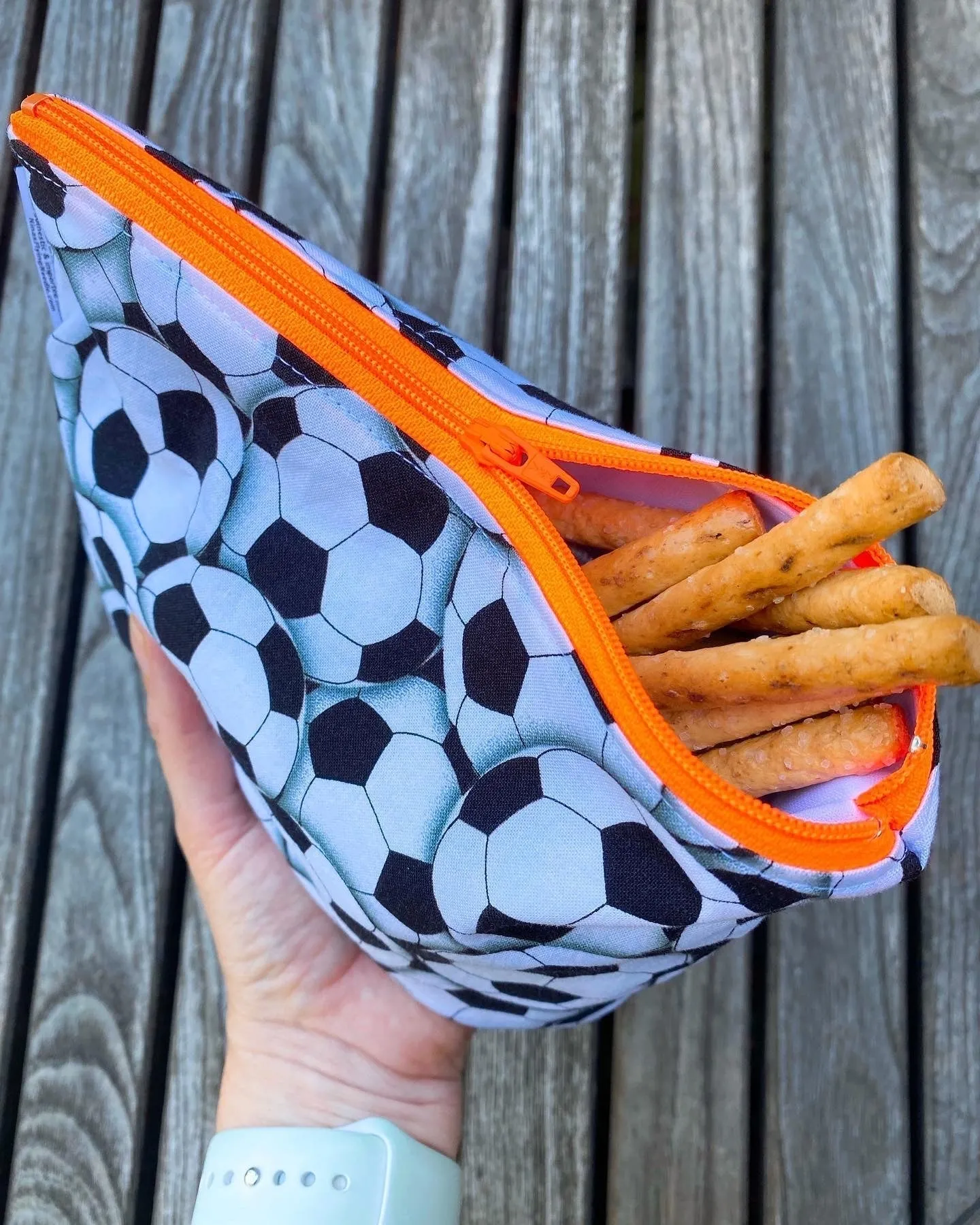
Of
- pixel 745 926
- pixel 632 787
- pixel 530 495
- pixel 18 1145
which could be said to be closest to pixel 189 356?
pixel 530 495

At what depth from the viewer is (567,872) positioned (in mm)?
584

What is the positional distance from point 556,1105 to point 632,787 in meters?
0.57

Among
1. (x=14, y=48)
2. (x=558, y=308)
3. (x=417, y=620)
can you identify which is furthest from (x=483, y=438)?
(x=14, y=48)

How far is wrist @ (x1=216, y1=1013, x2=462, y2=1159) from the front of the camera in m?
0.80

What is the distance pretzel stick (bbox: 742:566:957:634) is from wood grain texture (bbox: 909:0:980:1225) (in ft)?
1.64

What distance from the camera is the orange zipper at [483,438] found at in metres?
0.57

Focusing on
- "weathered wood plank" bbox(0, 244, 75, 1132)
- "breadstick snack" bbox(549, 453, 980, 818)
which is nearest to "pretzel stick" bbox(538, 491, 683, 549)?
"breadstick snack" bbox(549, 453, 980, 818)

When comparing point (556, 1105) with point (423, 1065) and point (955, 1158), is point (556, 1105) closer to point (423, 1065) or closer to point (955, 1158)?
point (423, 1065)

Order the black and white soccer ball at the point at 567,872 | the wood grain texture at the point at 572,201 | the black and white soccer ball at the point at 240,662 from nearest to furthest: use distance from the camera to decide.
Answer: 1. the black and white soccer ball at the point at 567,872
2. the black and white soccer ball at the point at 240,662
3. the wood grain texture at the point at 572,201

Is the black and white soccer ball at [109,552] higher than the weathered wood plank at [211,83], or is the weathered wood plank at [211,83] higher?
the weathered wood plank at [211,83]

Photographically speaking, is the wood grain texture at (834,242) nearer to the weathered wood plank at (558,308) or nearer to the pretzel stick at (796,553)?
the weathered wood plank at (558,308)

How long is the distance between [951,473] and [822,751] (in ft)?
1.94

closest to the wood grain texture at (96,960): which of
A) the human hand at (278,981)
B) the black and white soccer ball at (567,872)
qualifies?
the human hand at (278,981)

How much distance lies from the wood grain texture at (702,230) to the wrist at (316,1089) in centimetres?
71
